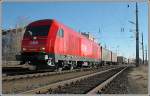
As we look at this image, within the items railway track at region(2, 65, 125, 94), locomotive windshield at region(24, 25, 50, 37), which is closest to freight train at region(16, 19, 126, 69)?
locomotive windshield at region(24, 25, 50, 37)

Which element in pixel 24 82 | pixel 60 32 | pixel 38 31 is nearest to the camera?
pixel 24 82

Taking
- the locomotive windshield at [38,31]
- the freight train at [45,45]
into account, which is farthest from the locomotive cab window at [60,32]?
the locomotive windshield at [38,31]

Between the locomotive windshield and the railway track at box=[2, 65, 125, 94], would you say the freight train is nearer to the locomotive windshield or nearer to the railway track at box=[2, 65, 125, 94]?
the locomotive windshield

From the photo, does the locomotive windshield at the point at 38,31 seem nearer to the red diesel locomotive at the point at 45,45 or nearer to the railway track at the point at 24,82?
the red diesel locomotive at the point at 45,45

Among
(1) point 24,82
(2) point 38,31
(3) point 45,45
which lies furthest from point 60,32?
(1) point 24,82

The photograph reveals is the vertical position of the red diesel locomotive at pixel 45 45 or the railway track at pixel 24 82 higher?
the red diesel locomotive at pixel 45 45

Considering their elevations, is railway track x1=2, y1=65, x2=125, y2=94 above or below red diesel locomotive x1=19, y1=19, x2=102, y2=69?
below

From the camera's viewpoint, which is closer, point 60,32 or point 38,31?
point 38,31

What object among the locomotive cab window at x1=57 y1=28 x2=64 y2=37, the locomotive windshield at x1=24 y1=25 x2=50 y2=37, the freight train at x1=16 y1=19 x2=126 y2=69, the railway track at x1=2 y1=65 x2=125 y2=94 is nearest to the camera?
the railway track at x1=2 y1=65 x2=125 y2=94

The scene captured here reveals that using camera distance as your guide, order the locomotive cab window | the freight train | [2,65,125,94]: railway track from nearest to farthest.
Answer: [2,65,125,94]: railway track
the freight train
the locomotive cab window

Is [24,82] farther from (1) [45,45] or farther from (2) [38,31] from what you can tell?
(2) [38,31]

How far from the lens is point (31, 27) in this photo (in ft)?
68.2

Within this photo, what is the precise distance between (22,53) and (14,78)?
4.30 m

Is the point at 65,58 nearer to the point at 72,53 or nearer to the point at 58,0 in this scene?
the point at 72,53
